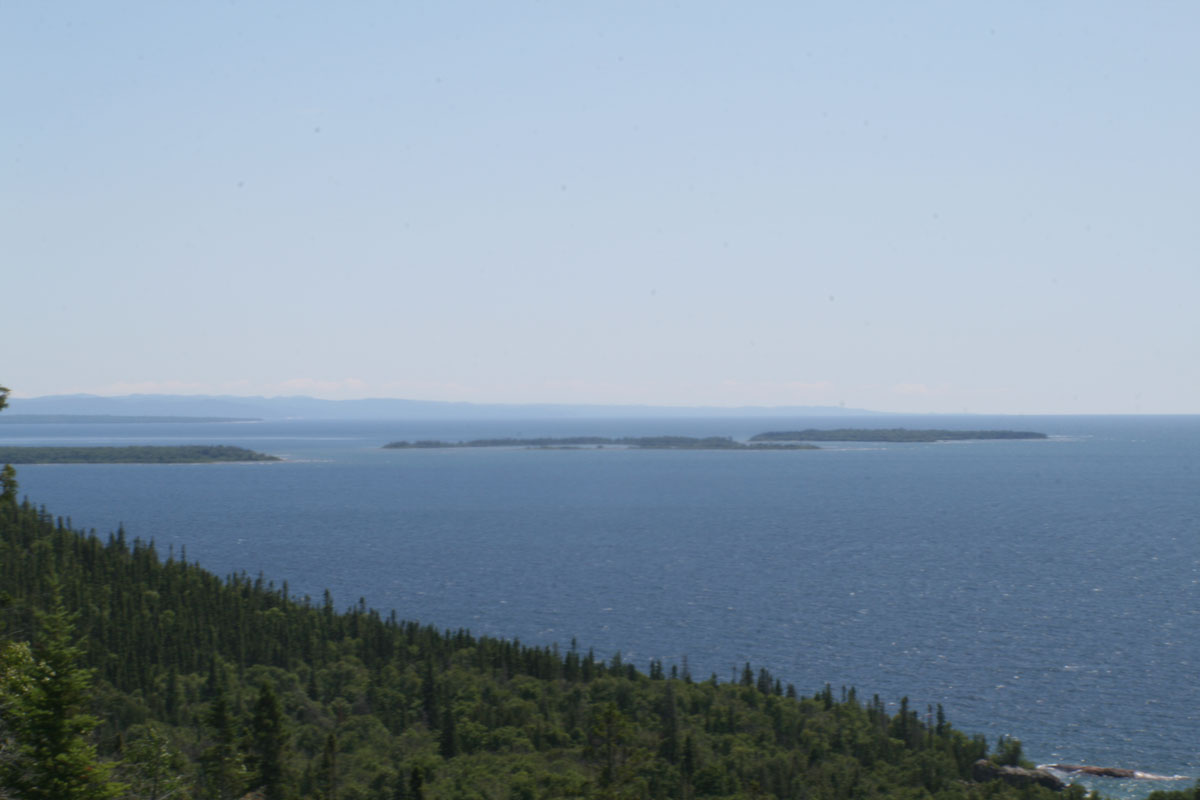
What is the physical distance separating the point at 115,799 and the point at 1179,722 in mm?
72741

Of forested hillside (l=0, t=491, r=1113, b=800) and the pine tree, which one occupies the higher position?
the pine tree

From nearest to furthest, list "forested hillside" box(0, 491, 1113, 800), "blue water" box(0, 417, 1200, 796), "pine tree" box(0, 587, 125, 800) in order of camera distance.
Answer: "pine tree" box(0, 587, 125, 800)
"forested hillside" box(0, 491, 1113, 800)
"blue water" box(0, 417, 1200, 796)

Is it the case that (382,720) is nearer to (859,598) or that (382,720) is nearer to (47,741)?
(47,741)

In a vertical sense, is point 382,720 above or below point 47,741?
below

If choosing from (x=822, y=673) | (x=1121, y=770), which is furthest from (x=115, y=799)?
(x=822, y=673)

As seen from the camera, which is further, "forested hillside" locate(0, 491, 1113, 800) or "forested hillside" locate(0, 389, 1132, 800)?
"forested hillside" locate(0, 491, 1113, 800)

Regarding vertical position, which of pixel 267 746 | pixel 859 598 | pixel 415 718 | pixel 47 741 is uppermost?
pixel 47 741

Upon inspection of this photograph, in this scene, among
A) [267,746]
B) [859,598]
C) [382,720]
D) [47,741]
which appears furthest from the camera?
[859,598]

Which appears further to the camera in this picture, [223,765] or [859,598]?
[859,598]

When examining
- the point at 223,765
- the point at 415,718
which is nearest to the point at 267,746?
the point at 223,765

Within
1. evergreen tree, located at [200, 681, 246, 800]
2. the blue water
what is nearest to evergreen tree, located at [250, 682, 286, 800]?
evergreen tree, located at [200, 681, 246, 800]

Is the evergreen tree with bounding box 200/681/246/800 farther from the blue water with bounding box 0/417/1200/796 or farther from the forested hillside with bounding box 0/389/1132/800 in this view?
the blue water with bounding box 0/417/1200/796

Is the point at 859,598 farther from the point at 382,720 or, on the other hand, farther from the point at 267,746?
the point at 267,746

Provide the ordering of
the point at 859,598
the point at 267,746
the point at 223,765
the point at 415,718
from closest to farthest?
1. the point at 223,765
2. the point at 267,746
3. the point at 415,718
4. the point at 859,598
